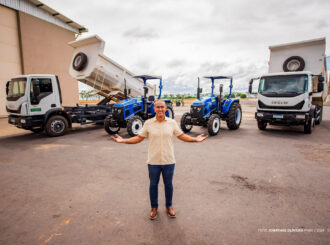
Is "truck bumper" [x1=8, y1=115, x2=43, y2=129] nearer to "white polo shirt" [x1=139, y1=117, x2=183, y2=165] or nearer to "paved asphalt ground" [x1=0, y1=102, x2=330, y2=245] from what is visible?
"paved asphalt ground" [x1=0, y1=102, x2=330, y2=245]

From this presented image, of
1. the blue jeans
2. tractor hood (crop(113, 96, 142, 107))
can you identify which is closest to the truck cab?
tractor hood (crop(113, 96, 142, 107))

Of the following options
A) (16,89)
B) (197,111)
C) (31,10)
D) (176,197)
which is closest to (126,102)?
(197,111)

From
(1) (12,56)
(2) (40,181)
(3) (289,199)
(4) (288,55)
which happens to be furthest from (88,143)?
(1) (12,56)

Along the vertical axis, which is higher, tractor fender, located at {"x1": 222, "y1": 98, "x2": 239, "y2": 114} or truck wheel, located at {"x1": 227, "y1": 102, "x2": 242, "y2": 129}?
tractor fender, located at {"x1": 222, "y1": 98, "x2": 239, "y2": 114}

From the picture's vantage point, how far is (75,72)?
9.09m

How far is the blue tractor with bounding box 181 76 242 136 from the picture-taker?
7.80 meters

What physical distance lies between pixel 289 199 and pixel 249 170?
1.20 metres

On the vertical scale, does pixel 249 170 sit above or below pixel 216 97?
below

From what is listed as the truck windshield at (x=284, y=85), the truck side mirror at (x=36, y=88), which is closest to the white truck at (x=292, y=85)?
the truck windshield at (x=284, y=85)

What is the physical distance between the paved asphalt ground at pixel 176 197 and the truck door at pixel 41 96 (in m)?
2.04

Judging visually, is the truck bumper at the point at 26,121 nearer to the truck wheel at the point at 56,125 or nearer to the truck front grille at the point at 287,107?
the truck wheel at the point at 56,125

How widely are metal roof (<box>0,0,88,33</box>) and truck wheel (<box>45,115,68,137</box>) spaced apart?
10.2 m

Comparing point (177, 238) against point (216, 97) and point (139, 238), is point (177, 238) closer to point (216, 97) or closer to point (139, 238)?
point (139, 238)

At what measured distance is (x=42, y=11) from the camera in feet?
47.6
